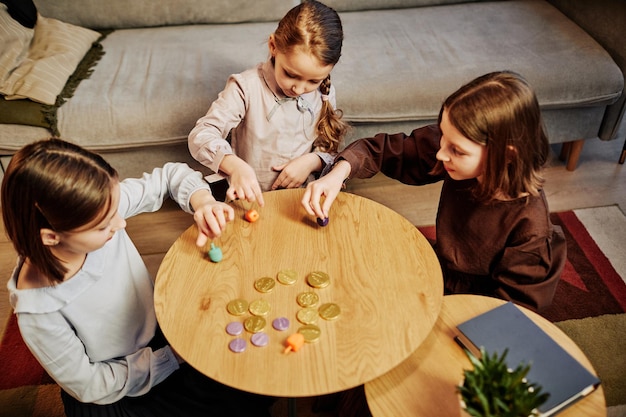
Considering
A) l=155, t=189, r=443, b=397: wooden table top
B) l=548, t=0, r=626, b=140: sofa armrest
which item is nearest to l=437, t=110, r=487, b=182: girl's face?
l=155, t=189, r=443, b=397: wooden table top

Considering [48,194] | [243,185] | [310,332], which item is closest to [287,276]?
[310,332]

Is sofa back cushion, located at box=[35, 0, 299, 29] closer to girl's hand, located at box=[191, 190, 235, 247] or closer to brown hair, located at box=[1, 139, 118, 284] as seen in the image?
girl's hand, located at box=[191, 190, 235, 247]

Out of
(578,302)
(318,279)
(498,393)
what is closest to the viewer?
(498,393)

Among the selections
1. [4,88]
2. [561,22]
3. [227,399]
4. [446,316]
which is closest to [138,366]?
[227,399]

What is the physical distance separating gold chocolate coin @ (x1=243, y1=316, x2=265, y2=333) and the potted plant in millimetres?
391

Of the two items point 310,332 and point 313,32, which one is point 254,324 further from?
point 313,32

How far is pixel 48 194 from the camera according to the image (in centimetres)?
88

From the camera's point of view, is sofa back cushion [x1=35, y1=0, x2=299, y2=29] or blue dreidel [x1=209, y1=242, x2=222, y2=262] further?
sofa back cushion [x1=35, y1=0, x2=299, y2=29]

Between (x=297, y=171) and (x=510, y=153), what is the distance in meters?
0.61

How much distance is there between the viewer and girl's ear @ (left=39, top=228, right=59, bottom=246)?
2.98ft

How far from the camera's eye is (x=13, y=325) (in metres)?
1.67

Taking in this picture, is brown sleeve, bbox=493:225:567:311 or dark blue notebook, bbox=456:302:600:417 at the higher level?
dark blue notebook, bbox=456:302:600:417

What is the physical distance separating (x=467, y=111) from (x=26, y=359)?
4.79 feet

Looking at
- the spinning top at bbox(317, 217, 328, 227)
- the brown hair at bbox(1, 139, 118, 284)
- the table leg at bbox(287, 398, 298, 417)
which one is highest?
the brown hair at bbox(1, 139, 118, 284)
